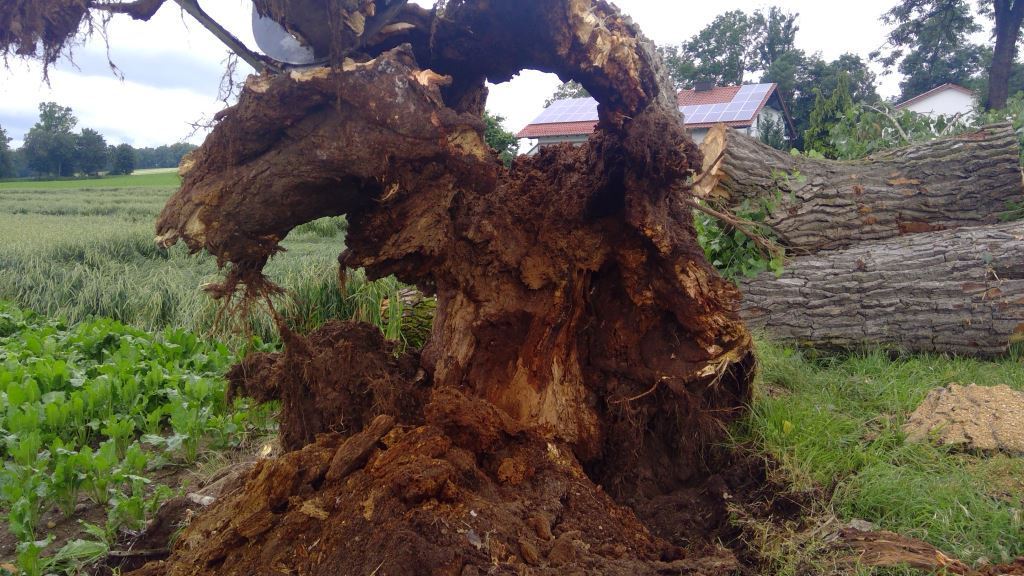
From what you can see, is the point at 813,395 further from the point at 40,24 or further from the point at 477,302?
the point at 40,24

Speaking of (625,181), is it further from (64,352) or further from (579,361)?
(64,352)

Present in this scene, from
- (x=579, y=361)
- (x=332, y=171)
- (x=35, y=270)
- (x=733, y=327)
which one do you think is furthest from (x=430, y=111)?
(x=35, y=270)

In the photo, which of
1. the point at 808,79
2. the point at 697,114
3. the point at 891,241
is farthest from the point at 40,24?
the point at 808,79

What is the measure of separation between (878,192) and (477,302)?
4.31m

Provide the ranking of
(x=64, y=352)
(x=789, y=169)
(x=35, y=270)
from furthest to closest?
1. (x=35, y=270)
2. (x=789, y=169)
3. (x=64, y=352)

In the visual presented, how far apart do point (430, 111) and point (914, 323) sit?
12.9ft

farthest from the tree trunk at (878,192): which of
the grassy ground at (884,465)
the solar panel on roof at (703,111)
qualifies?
the solar panel on roof at (703,111)

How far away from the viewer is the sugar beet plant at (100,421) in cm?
288

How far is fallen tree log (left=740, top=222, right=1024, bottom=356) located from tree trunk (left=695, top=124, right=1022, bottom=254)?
36 cm

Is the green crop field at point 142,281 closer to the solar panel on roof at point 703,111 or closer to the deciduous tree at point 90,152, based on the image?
the solar panel on roof at point 703,111

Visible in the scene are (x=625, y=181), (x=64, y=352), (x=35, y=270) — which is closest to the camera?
(x=625, y=181)

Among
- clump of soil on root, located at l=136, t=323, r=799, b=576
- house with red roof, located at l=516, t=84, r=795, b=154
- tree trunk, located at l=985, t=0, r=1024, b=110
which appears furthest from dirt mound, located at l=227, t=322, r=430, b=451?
tree trunk, located at l=985, t=0, r=1024, b=110

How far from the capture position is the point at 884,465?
110 inches

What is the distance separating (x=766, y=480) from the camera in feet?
9.07
